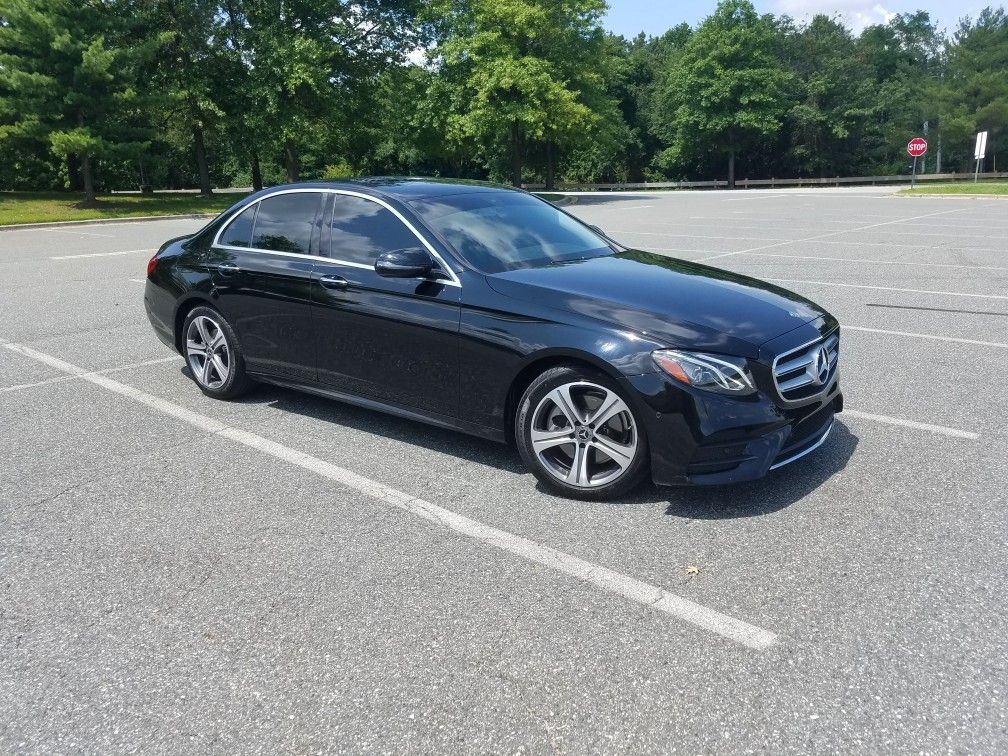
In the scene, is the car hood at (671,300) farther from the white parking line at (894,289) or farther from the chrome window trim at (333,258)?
the white parking line at (894,289)

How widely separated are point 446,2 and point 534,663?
4325cm

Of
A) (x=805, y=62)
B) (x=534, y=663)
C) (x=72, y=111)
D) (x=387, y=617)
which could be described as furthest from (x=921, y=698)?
(x=805, y=62)

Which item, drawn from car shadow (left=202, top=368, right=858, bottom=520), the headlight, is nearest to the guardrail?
car shadow (left=202, top=368, right=858, bottom=520)

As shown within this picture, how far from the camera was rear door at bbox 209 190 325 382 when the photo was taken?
5.47 metres

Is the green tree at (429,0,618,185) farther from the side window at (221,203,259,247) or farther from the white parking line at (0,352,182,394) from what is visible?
the side window at (221,203,259,247)

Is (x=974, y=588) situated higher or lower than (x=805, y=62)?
lower

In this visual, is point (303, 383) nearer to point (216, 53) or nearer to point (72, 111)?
point (72, 111)

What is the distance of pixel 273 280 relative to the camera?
559 cm

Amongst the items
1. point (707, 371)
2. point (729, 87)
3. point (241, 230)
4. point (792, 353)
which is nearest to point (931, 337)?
point (792, 353)

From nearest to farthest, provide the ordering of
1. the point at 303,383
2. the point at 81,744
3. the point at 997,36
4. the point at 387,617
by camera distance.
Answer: the point at 81,744 < the point at 387,617 < the point at 303,383 < the point at 997,36

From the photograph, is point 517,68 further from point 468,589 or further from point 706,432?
point 468,589

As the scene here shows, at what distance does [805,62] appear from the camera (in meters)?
72.6

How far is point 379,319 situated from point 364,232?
2.12 feet

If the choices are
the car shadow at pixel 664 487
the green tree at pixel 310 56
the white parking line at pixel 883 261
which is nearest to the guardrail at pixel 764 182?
the green tree at pixel 310 56
